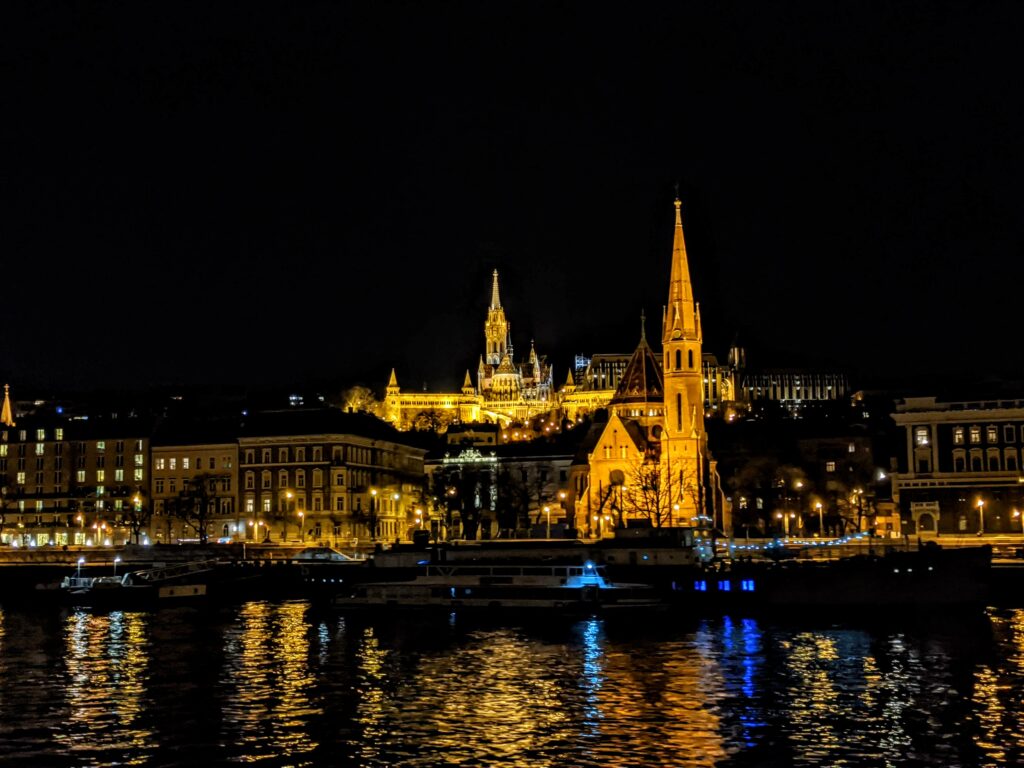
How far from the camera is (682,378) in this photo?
12438 cm

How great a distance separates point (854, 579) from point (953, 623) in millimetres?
9615

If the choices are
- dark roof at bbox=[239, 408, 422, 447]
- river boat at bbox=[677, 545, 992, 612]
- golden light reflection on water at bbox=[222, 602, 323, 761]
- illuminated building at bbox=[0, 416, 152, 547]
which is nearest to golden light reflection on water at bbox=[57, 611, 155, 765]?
golden light reflection on water at bbox=[222, 602, 323, 761]

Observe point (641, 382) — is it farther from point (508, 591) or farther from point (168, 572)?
point (508, 591)

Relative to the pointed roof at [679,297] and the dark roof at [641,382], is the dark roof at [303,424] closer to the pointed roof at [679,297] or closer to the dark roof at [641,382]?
the dark roof at [641,382]

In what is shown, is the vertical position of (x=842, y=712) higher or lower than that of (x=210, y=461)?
lower

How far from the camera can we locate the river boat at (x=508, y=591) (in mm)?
70688

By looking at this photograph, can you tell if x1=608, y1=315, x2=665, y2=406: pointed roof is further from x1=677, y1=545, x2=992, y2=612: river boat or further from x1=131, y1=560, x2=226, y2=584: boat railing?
x1=677, y1=545, x2=992, y2=612: river boat

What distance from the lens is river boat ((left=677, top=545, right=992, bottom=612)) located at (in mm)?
70062

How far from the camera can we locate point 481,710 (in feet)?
132

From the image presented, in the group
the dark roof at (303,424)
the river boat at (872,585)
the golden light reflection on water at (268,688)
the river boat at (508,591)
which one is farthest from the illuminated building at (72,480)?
the river boat at (872,585)

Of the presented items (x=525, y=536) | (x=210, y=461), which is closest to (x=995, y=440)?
(x=525, y=536)

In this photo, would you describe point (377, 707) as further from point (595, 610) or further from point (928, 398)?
point (928, 398)

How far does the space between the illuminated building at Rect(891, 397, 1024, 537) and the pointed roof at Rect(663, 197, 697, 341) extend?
21.6 metres

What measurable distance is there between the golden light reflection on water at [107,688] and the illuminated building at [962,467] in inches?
2788
